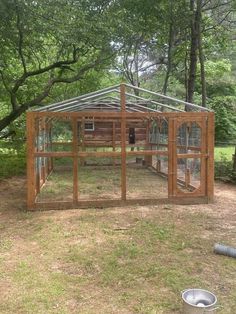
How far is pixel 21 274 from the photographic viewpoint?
482 centimetres

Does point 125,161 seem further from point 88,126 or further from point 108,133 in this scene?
point 88,126

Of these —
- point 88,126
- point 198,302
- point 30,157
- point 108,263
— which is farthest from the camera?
point 88,126

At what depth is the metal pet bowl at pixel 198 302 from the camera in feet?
11.6

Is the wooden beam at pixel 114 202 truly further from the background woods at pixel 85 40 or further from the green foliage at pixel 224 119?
the green foliage at pixel 224 119

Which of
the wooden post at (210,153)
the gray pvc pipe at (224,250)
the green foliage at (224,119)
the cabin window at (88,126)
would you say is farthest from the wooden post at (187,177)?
the green foliage at (224,119)

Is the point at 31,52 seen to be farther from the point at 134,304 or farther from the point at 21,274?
the point at 134,304

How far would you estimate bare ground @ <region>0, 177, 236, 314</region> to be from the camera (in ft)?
13.6

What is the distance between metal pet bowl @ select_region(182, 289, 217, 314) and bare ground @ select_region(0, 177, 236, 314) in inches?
8.8

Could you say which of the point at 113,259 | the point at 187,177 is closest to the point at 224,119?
the point at 187,177

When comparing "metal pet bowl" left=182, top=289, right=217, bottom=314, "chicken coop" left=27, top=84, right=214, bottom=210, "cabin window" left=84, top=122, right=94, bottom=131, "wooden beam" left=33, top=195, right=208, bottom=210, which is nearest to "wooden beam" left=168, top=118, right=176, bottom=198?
"chicken coop" left=27, top=84, right=214, bottom=210

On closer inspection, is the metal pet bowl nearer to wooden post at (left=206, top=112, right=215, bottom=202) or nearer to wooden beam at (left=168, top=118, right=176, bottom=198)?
wooden beam at (left=168, top=118, right=176, bottom=198)

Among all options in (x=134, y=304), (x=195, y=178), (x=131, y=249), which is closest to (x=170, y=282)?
(x=134, y=304)

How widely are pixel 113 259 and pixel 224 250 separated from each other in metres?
1.52

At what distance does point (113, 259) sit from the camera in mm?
5285
